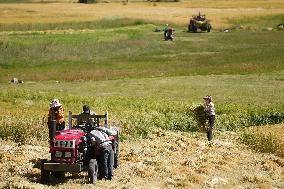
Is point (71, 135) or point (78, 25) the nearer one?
point (71, 135)

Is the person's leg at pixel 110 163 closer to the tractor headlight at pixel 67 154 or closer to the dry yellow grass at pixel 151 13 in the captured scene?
the tractor headlight at pixel 67 154

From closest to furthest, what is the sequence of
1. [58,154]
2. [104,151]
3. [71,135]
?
[58,154] → [71,135] → [104,151]

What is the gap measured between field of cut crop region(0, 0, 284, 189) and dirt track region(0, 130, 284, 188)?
0.04 m

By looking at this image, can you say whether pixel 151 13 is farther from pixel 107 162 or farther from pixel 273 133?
pixel 107 162

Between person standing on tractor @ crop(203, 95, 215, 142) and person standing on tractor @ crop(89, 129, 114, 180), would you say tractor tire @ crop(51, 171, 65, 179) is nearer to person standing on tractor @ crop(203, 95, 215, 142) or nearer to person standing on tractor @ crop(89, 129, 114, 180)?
person standing on tractor @ crop(89, 129, 114, 180)

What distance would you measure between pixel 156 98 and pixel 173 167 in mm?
15665

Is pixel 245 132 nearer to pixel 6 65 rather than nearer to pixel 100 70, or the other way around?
pixel 100 70

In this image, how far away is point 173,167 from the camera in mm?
19125

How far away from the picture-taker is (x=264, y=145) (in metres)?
22.9

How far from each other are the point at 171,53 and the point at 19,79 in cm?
1881

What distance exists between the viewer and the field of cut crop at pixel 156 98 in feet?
62.0

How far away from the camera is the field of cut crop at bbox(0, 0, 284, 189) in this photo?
1891cm

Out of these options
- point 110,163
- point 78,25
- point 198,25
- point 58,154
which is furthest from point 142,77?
point 78,25

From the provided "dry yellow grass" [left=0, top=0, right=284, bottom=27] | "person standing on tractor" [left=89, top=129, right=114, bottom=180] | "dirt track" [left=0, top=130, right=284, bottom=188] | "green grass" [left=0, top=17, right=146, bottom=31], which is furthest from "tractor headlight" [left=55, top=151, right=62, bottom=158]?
"dry yellow grass" [left=0, top=0, right=284, bottom=27]
